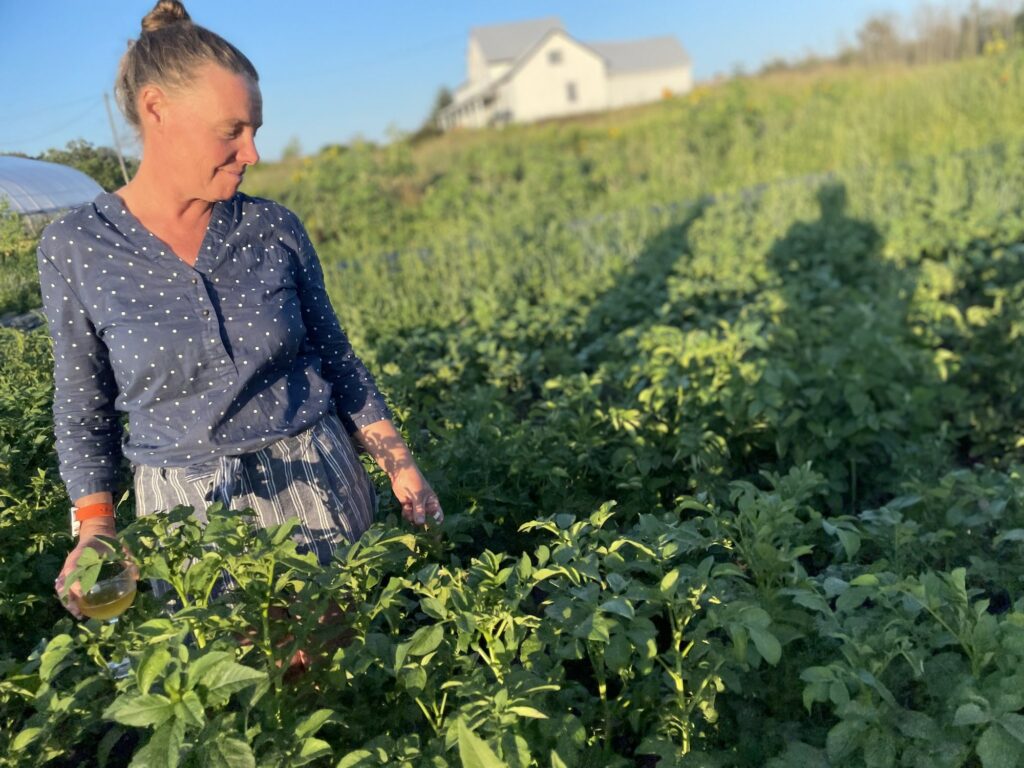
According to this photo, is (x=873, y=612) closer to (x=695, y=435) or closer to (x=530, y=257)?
(x=695, y=435)

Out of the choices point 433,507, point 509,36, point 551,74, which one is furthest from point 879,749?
point 509,36

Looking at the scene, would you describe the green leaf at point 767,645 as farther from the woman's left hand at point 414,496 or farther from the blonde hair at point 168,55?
the blonde hair at point 168,55

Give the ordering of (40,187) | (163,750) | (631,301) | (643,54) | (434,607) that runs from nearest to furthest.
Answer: (163,750) → (434,607) → (40,187) → (631,301) → (643,54)

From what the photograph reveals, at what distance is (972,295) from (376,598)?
190 inches

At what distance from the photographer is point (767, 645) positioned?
1.53 m

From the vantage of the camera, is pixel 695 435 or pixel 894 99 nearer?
pixel 695 435

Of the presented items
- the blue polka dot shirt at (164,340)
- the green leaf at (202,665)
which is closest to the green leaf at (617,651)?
the green leaf at (202,665)

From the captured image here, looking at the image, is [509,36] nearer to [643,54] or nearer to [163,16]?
[643,54]

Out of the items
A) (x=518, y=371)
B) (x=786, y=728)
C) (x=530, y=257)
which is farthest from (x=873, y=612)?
(x=530, y=257)

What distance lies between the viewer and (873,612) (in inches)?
72.8

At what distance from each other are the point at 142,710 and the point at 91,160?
2.14 m

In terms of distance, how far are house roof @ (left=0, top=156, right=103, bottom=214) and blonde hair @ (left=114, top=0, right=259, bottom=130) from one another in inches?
39.6

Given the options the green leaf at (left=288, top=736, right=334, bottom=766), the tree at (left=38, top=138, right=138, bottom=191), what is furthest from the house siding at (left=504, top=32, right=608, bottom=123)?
the green leaf at (left=288, top=736, right=334, bottom=766)

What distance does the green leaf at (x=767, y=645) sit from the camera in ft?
4.99
